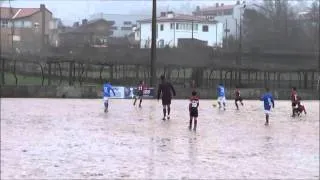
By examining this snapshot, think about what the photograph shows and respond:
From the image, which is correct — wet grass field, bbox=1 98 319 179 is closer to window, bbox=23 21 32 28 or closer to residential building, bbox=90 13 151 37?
window, bbox=23 21 32 28

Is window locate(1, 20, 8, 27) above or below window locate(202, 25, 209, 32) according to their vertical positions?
below

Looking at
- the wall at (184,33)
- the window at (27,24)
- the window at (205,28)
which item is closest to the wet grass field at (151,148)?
the window at (27,24)

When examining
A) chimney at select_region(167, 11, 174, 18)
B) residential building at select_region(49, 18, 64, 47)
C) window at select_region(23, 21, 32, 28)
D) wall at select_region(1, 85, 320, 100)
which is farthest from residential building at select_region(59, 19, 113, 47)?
wall at select_region(1, 85, 320, 100)

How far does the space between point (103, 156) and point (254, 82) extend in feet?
129

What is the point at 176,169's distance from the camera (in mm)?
12367

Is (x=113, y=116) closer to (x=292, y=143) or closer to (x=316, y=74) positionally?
(x=292, y=143)

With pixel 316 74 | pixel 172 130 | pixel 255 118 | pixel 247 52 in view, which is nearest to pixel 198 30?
pixel 247 52

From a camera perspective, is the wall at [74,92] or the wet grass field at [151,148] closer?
the wet grass field at [151,148]

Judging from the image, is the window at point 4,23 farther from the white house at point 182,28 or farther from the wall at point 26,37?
the white house at point 182,28

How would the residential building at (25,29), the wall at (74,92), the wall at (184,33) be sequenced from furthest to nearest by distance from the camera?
the wall at (184,33) < the residential building at (25,29) < the wall at (74,92)

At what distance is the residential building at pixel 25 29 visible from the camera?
3462 inches

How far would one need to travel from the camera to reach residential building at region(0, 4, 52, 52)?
8793 cm

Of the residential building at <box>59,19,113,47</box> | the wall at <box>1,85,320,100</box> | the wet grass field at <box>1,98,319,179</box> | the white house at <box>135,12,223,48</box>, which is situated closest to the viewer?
the wet grass field at <box>1,98,319,179</box>

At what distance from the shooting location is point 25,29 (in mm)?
93562
